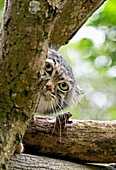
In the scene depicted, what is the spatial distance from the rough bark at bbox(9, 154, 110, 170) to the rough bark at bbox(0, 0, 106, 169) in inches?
7.9

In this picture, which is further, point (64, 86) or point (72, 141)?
point (64, 86)

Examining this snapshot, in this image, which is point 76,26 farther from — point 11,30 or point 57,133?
point 11,30

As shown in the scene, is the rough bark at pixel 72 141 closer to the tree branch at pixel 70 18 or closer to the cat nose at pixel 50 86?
the cat nose at pixel 50 86

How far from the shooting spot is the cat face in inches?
56.0

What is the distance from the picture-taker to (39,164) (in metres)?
1.29

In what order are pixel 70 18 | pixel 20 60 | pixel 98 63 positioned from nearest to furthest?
pixel 20 60
pixel 70 18
pixel 98 63

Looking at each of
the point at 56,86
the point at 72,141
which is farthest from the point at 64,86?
the point at 72,141

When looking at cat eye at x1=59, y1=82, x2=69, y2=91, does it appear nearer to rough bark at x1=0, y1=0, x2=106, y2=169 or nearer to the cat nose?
the cat nose

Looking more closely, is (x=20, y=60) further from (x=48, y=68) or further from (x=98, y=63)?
(x=98, y=63)

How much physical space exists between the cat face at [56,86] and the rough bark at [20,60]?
1.19ft

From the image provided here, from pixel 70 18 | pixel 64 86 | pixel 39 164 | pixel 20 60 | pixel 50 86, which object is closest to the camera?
pixel 20 60

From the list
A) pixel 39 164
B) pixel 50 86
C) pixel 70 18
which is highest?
pixel 70 18

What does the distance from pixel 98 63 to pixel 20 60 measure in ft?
5.08

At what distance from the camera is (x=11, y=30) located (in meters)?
0.98
